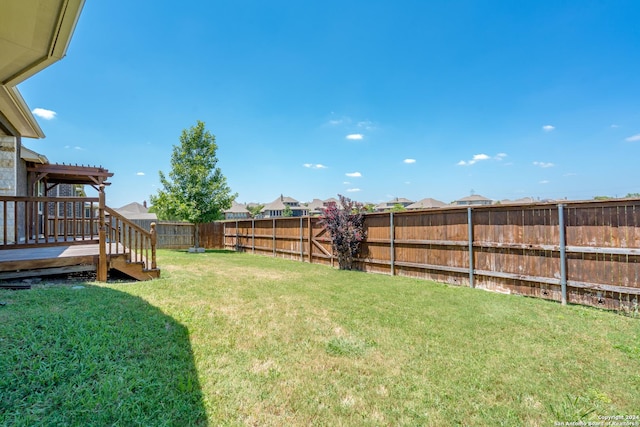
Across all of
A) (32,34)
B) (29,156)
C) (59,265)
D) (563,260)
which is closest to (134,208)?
(29,156)

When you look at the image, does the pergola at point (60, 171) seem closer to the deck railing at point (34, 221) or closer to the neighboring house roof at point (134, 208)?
the deck railing at point (34, 221)

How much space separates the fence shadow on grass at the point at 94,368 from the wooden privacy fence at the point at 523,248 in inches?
241

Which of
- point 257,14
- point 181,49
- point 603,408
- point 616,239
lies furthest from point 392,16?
point 603,408

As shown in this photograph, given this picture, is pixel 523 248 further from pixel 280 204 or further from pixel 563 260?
pixel 280 204

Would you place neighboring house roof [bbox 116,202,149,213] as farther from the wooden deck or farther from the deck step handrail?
the wooden deck

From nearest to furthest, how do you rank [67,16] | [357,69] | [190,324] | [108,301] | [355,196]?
[67,16]
[190,324]
[108,301]
[355,196]
[357,69]

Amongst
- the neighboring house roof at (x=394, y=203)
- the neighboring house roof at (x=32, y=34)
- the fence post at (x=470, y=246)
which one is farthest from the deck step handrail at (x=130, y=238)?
the neighboring house roof at (x=394, y=203)

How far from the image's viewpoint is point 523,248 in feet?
19.0

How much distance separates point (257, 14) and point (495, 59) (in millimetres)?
9332

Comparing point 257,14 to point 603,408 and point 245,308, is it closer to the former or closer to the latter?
point 245,308

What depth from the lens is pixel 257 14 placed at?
926 cm

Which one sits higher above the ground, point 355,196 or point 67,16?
point 67,16

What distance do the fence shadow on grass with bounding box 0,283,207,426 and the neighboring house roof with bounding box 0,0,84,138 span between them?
3279mm

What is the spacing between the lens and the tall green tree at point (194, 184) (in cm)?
1525
